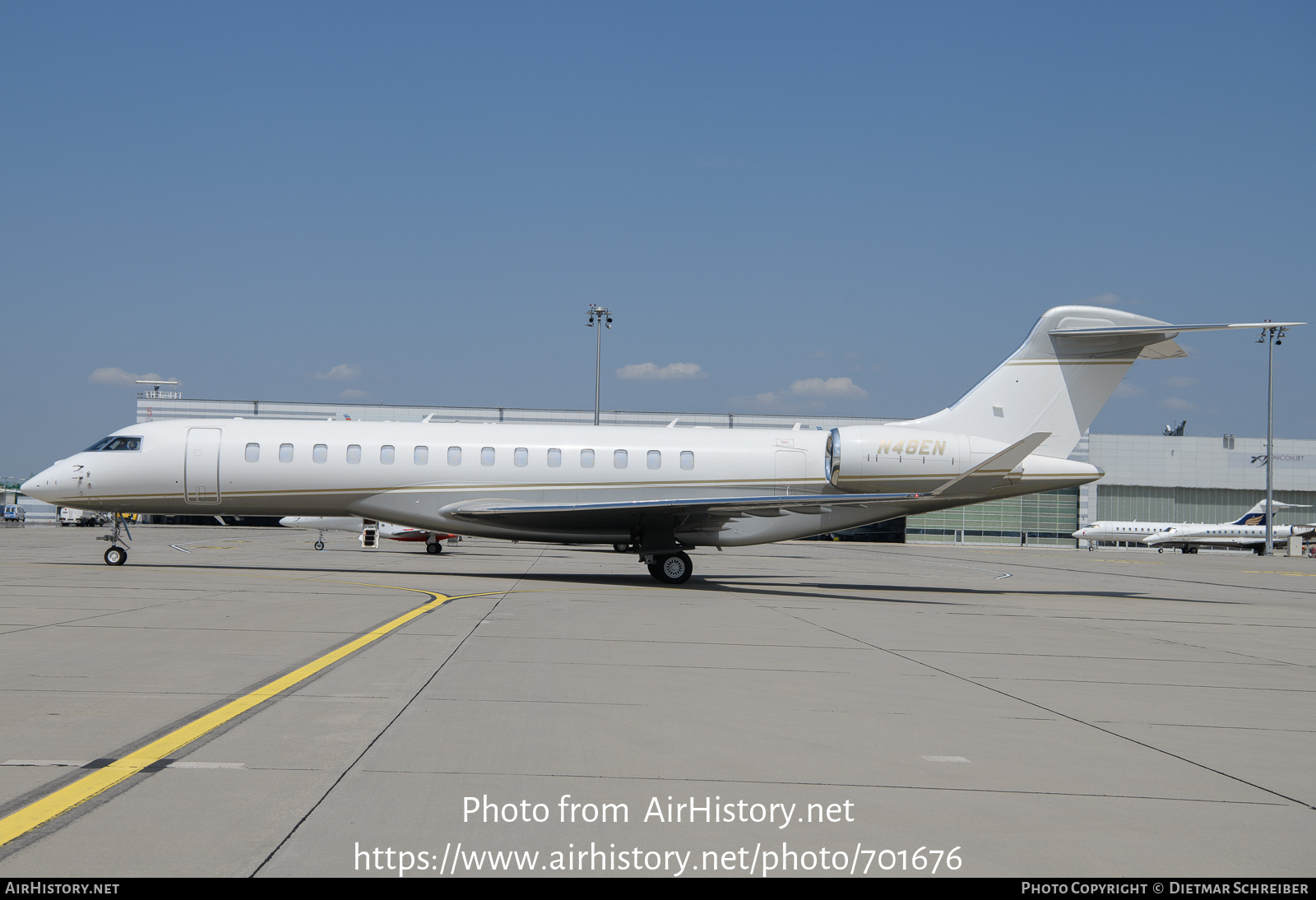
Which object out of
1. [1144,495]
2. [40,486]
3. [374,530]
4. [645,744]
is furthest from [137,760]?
[1144,495]

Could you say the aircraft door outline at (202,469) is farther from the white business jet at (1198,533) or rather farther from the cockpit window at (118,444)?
the white business jet at (1198,533)

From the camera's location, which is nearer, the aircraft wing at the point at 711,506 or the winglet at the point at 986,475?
the winglet at the point at 986,475

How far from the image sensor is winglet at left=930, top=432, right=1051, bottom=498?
1817cm

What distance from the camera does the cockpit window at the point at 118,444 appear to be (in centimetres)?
2005

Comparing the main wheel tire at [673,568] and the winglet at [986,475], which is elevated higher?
the winglet at [986,475]

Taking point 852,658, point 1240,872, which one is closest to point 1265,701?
point 852,658

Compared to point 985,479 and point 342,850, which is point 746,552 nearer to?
point 985,479

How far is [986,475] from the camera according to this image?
62.6 feet

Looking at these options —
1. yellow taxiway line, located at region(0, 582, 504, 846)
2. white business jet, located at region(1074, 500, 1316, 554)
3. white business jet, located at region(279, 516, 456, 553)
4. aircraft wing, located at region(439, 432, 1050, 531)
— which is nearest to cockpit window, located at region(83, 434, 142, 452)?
aircraft wing, located at region(439, 432, 1050, 531)

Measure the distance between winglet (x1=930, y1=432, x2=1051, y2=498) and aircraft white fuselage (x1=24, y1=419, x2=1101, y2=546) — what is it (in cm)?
29

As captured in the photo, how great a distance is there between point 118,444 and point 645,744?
18.5m

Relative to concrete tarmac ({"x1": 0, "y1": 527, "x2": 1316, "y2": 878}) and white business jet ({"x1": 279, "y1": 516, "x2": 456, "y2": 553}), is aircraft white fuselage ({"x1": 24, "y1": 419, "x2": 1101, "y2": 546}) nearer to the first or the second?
concrete tarmac ({"x1": 0, "y1": 527, "x2": 1316, "y2": 878})

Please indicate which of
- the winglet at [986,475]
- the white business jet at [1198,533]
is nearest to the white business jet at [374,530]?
the winglet at [986,475]

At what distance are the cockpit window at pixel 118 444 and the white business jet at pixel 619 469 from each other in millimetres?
36
